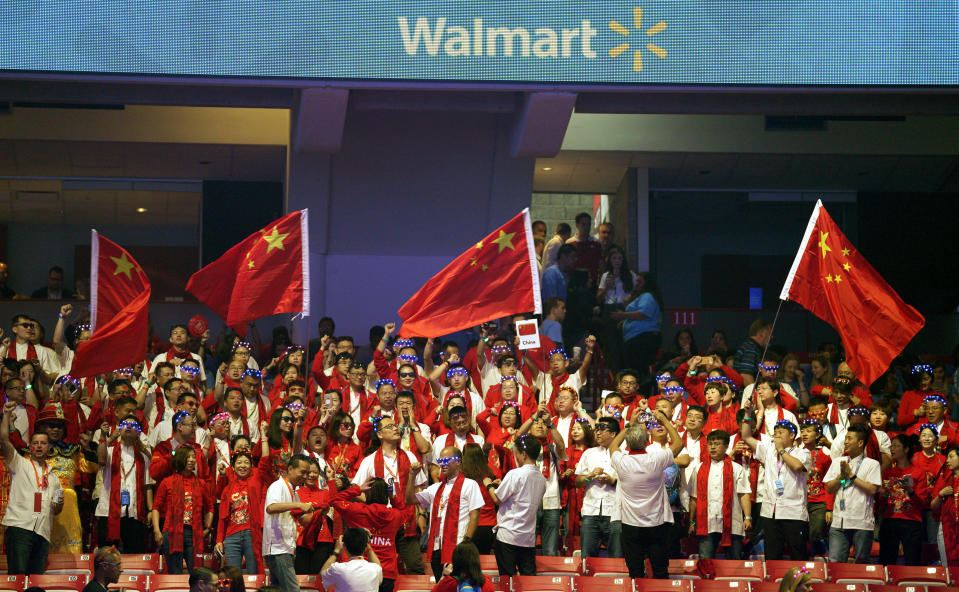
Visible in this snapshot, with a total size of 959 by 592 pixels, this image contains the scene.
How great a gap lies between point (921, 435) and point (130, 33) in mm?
9140

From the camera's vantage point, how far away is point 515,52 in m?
14.3

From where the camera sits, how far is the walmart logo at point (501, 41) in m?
14.2

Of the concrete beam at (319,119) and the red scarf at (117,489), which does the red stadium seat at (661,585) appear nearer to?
the red scarf at (117,489)

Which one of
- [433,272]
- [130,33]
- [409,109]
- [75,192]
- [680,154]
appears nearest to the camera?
[130,33]

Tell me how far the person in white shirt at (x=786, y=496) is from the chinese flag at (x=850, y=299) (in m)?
0.92

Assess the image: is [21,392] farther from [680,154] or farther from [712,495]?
[680,154]

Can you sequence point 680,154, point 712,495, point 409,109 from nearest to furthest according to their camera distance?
point 712,495 < point 409,109 < point 680,154

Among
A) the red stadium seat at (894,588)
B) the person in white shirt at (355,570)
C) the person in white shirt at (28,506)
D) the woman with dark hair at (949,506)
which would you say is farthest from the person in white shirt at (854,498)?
the person in white shirt at (28,506)

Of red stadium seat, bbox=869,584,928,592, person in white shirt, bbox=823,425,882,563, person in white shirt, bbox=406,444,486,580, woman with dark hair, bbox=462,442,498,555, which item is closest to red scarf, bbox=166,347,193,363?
person in white shirt, bbox=406,444,486,580

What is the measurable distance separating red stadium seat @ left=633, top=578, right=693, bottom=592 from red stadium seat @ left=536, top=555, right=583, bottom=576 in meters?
0.80

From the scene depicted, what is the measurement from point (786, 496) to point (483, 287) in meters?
3.40

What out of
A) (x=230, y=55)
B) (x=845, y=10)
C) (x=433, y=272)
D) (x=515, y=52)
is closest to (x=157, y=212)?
(x=433, y=272)

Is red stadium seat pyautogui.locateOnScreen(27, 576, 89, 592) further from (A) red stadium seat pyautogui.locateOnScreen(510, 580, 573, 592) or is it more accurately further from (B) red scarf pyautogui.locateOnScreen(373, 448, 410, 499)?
(A) red stadium seat pyautogui.locateOnScreen(510, 580, 573, 592)

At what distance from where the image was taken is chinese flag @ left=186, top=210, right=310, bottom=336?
12.2 metres
